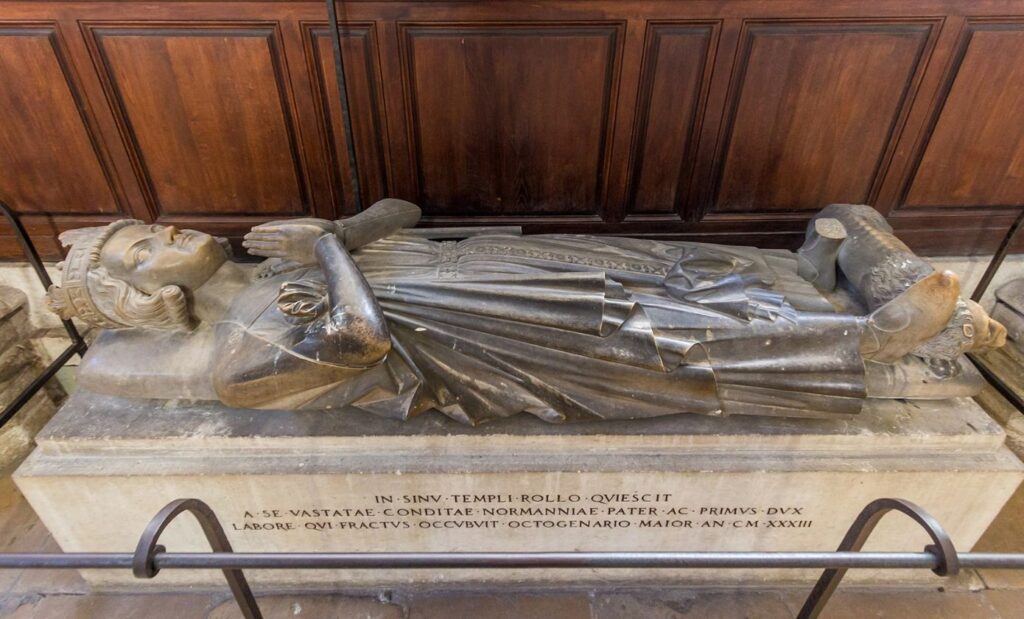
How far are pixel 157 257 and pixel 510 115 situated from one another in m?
1.54

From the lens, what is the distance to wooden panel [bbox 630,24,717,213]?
2508mm

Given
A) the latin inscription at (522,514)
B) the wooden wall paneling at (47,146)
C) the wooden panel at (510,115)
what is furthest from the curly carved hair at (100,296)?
the wooden panel at (510,115)

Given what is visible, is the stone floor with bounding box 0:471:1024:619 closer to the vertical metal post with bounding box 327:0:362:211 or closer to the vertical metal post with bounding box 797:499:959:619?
the vertical metal post with bounding box 797:499:959:619

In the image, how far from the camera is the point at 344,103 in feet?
8.32

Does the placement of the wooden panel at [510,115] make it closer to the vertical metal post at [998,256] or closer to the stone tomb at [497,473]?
the stone tomb at [497,473]

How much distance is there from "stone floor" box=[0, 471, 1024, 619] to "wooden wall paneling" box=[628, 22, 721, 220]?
175 centimetres

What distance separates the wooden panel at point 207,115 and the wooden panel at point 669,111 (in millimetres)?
1611

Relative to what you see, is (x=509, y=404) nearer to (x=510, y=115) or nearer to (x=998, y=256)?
(x=510, y=115)

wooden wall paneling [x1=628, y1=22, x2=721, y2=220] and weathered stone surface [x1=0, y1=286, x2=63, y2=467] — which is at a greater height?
wooden wall paneling [x1=628, y1=22, x2=721, y2=220]

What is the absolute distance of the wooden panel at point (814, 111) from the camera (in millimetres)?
2514

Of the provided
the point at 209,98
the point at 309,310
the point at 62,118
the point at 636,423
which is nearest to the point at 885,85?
the point at 636,423

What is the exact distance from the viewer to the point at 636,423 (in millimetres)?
2031

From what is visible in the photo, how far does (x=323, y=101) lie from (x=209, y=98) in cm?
49

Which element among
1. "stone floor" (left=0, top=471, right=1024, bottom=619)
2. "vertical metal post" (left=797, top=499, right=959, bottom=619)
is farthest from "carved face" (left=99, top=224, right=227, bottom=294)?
"vertical metal post" (left=797, top=499, right=959, bottom=619)
